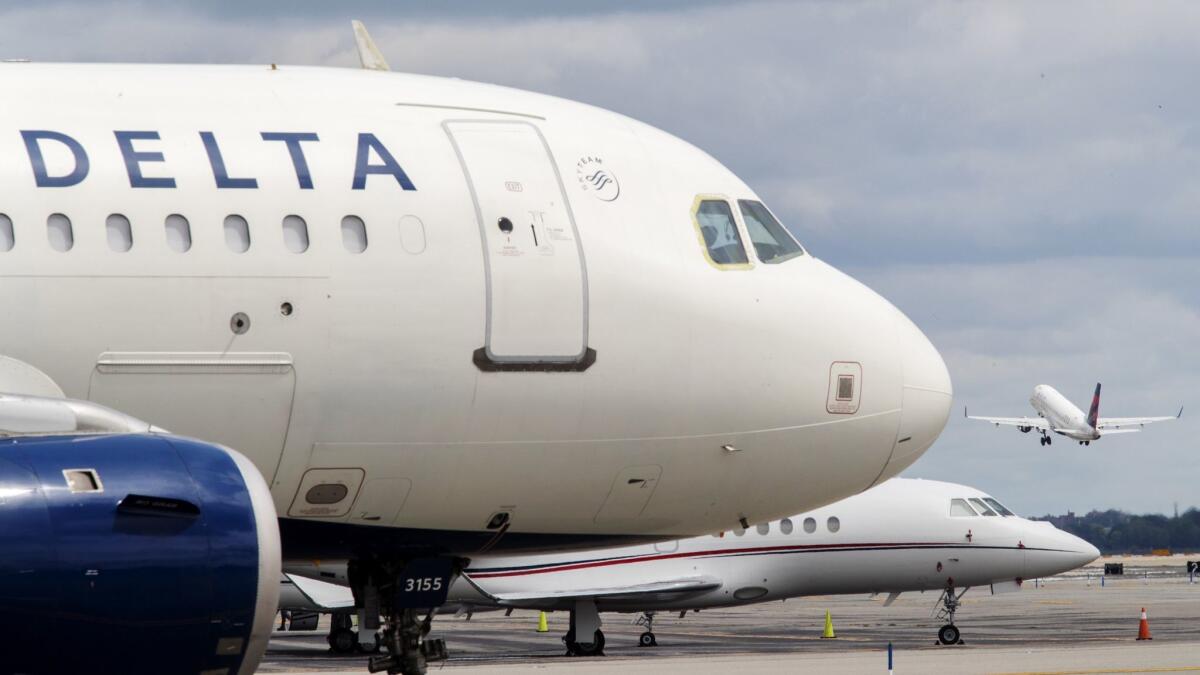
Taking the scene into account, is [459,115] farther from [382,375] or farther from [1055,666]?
[1055,666]

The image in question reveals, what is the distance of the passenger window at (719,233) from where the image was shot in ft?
41.4

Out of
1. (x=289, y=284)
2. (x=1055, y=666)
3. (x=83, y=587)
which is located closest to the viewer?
(x=83, y=587)

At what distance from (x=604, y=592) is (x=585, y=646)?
108 centimetres

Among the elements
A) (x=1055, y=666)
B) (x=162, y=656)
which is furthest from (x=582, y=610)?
(x=162, y=656)

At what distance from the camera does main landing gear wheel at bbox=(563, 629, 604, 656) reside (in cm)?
3288

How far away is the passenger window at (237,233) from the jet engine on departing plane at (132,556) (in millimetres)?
2292

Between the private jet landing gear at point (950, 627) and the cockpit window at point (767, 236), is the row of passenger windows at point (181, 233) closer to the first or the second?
the cockpit window at point (767, 236)

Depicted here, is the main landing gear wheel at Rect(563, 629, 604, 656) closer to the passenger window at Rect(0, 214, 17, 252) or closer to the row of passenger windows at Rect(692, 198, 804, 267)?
the row of passenger windows at Rect(692, 198, 804, 267)

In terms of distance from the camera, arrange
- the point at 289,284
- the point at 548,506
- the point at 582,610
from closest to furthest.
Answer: the point at 289,284 < the point at 548,506 < the point at 582,610

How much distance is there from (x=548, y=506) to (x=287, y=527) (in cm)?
178

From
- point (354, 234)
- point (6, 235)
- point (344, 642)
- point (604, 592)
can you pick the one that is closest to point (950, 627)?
point (604, 592)

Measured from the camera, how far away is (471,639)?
40219mm

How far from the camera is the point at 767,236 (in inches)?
518

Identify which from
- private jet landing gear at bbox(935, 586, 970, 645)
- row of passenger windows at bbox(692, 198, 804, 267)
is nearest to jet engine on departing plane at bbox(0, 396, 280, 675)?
row of passenger windows at bbox(692, 198, 804, 267)
